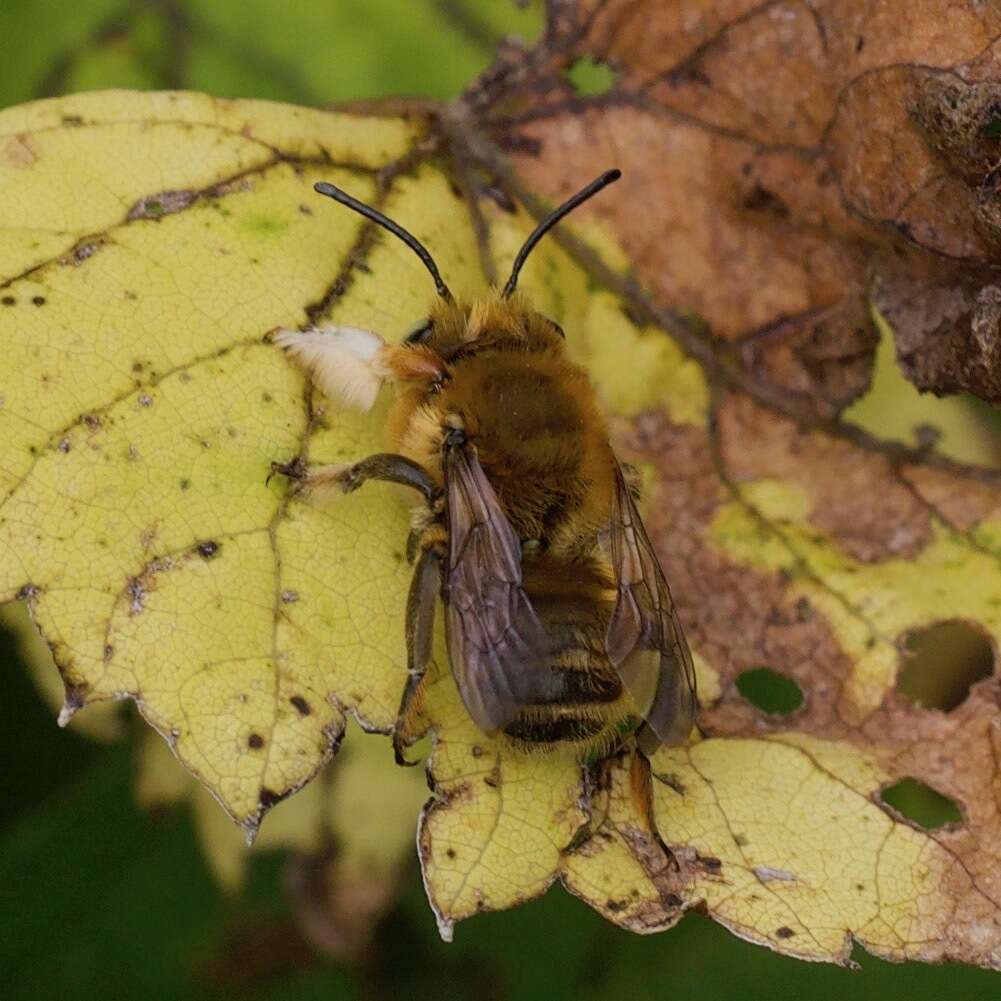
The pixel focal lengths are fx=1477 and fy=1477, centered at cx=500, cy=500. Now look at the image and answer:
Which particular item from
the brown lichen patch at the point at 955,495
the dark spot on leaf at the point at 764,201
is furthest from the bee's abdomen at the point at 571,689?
the dark spot on leaf at the point at 764,201

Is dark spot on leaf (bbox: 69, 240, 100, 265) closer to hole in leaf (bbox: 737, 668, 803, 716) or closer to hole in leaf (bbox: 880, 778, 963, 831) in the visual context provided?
hole in leaf (bbox: 737, 668, 803, 716)

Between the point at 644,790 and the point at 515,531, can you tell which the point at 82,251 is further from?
the point at 644,790

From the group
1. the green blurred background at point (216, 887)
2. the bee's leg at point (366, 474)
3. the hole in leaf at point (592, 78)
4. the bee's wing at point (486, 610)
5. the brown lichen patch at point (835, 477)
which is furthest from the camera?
the green blurred background at point (216, 887)

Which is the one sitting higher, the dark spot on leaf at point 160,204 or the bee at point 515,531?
the dark spot on leaf at point 160,204

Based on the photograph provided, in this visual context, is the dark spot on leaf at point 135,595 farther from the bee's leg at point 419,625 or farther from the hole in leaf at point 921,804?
the hole in leaf at point 921,804

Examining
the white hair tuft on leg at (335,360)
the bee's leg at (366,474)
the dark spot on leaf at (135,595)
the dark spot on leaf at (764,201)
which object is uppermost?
the white hair tuft on leg at (335,360)

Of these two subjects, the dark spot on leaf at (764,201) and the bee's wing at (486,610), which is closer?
the bee's wing at (486,610)

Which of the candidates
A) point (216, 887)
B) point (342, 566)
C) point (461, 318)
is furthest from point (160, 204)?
point (216, 887)
